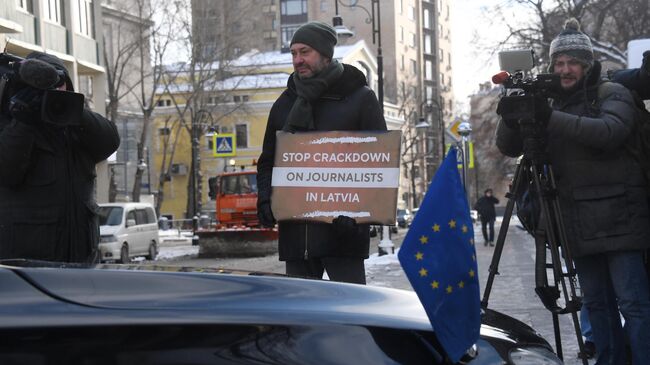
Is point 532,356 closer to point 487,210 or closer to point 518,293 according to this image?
point 518,293

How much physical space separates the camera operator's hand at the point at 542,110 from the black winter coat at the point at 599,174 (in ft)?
0.12

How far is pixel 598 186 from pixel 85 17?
3152cm

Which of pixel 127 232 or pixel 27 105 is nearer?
pixel 27 105

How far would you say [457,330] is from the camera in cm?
260

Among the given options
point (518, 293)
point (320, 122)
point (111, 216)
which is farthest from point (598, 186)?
point (111, 216)

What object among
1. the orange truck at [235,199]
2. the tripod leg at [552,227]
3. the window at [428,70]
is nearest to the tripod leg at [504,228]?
the tripod leg at [552,227]

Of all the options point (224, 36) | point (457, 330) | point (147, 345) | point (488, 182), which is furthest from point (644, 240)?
point (488, 182)

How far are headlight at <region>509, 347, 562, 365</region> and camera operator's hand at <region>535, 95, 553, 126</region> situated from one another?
1.68 meters

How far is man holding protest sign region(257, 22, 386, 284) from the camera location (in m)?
4.59

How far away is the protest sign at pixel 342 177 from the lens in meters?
4.55

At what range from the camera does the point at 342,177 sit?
4613mm

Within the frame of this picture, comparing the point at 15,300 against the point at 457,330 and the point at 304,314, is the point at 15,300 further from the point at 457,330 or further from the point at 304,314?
the point at 457,330

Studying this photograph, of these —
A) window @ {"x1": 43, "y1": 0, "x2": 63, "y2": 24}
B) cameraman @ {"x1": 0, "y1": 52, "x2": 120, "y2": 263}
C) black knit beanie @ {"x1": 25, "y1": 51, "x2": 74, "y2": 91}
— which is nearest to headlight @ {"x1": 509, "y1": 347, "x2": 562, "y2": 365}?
cameraman @ {"x1": 0, "y1": 52, "x2": 120, "y2": 263}

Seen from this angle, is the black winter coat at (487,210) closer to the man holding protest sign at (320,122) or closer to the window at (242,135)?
the man holding protest sign at (320,122)
